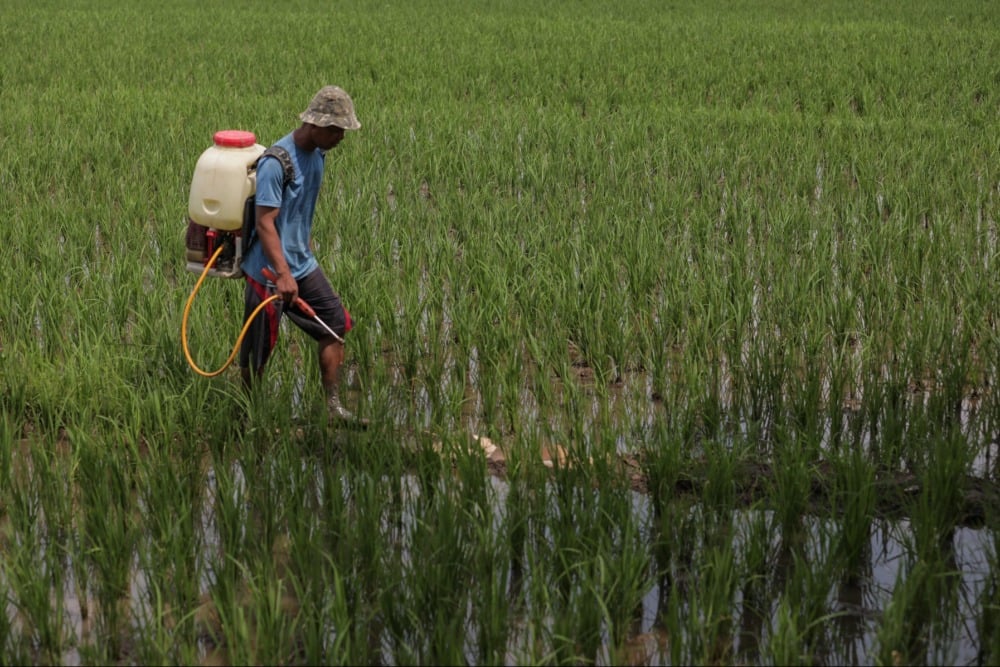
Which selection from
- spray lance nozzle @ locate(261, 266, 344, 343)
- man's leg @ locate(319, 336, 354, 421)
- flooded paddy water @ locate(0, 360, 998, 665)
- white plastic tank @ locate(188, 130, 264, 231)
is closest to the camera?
flooded paddy water @ locate(0, 360, 998, 665)

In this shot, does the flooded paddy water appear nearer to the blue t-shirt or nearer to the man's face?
the blue t-shirt

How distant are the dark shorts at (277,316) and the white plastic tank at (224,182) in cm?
25

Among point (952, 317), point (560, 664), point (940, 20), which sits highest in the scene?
point (940, 20)

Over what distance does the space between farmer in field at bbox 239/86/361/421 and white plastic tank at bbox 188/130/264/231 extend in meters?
0.05

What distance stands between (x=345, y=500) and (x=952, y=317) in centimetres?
235

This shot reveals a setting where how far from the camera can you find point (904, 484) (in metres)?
3.24

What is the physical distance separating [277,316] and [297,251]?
0.64 feet

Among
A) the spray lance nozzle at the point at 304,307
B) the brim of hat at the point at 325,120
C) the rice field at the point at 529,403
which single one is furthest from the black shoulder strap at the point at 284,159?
the rice field at the point at 529,403

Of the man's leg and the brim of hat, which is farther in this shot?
the man's leg

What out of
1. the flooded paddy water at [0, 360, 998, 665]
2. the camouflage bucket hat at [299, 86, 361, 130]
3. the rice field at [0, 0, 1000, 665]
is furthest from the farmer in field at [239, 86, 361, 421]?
the flooded paddy water at [0, 360, 998, 665]

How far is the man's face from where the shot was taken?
3.46 metres

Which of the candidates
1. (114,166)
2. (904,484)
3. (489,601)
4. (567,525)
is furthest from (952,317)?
(114,166)

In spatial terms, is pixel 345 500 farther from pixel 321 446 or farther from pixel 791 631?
pixel 791 631

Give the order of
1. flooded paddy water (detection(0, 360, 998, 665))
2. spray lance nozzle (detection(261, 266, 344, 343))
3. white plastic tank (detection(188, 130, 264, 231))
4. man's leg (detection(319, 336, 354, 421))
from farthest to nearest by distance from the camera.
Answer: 1. man's leg (detection(319, 336, 354, 421))
2. spray lance nozzle (detection(261, 266, 344, 343))
3. white plastic tank (detection(188, 130, 264, 231))
4. flooded paddy water (detection(0, 360, 998, 665))
